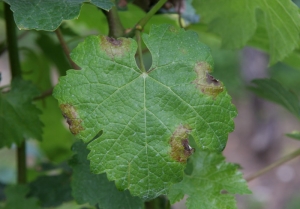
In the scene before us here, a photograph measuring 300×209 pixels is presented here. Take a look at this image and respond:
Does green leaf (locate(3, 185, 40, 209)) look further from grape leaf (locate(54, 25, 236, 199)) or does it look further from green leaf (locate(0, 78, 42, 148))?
grape leaf (locate(54, 25, 236, 199))

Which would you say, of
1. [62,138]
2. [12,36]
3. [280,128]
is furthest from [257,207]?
[12,36]

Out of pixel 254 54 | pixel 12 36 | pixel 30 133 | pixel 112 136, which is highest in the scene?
pixel 112 136

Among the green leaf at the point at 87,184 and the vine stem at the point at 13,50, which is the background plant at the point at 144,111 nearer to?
the green leaf at the point at 87,184

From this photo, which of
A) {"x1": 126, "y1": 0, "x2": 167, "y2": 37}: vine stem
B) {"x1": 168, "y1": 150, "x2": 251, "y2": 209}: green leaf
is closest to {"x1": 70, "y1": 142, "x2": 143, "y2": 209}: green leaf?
{"x1": 168, "y1": 150, "x2": 251, "y2": 209}: green leaf

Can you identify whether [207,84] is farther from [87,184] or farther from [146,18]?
[87,184]

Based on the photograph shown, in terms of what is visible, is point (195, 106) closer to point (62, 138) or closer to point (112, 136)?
point (112, 136)

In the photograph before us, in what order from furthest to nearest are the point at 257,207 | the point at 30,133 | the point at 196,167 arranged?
the point at 257,207
the point at 30,133
the point at 196,167

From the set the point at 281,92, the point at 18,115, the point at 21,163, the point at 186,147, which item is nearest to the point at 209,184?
the point at 186,147

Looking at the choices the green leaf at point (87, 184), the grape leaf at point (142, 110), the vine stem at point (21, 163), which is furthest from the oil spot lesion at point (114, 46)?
the vine stem at point (21, 163)
